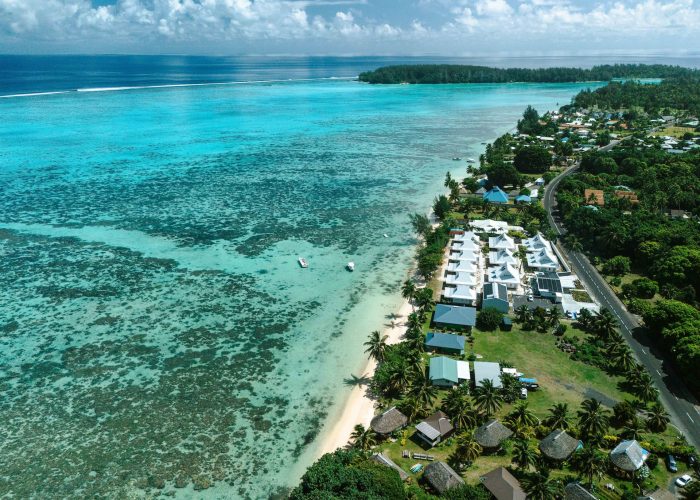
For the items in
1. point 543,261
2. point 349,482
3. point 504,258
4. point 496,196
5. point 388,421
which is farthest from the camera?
point 496,196

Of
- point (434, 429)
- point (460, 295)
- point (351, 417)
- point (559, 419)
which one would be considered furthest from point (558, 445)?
point (460, 295)

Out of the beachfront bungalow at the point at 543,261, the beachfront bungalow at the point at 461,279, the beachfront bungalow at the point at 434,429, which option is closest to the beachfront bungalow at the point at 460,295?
the beachfront bungalow at the point at 461,279

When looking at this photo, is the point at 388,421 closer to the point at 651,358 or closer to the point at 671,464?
the point at 671,464

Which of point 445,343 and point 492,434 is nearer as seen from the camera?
point 492,434

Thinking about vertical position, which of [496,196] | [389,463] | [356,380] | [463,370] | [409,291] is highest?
[496,196]

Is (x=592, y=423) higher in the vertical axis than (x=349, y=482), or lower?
higher

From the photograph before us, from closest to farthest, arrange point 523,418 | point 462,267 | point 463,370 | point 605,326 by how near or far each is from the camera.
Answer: point 523,418 < point 463,370 < point 605,326 < point 462,267

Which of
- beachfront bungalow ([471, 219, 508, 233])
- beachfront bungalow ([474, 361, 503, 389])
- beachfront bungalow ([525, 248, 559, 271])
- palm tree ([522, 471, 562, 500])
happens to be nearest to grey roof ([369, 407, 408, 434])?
beachfront bungalow ([474, 361, 503, 389])
